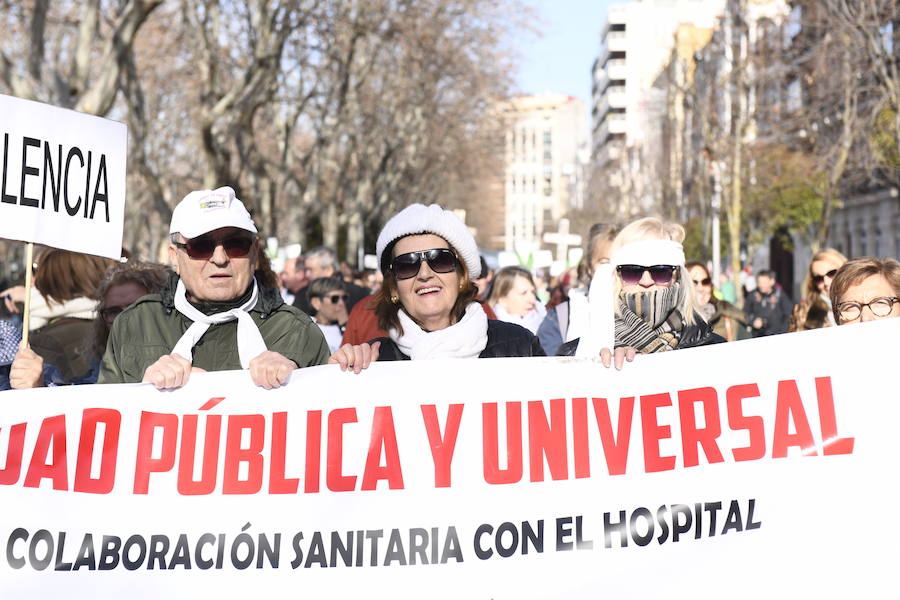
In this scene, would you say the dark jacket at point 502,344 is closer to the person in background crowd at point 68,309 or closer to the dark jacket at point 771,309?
the person in background crowd at point 68,309

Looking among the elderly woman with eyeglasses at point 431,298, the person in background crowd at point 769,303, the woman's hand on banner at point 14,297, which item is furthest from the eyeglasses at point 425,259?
the person in background crowd at point 769,303

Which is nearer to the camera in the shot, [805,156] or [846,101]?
[846,101]

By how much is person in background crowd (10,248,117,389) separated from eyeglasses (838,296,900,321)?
2.72 m

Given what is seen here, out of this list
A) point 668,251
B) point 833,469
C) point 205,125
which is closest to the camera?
point 833,469

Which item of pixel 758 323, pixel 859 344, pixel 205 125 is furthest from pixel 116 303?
pixel 205 125

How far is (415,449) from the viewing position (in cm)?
392

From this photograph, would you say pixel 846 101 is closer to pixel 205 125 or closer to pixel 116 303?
pixel 205 125

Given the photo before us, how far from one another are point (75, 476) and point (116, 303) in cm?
127

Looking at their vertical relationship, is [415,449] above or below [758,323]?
below

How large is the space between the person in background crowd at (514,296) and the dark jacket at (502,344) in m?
4.51

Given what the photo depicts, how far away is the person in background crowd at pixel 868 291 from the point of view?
14.2ft

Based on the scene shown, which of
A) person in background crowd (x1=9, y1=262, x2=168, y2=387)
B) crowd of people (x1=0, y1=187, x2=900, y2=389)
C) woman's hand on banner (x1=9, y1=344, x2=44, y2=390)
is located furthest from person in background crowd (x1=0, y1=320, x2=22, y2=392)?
woman's hand on banner (x1=9, y1=344, x2=44, y2=390)

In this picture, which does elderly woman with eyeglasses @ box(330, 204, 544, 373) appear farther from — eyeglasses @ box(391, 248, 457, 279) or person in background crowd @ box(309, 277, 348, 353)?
person in background crowd @ box(309, 277, 348, 353)

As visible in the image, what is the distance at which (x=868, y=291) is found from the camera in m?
4.34
